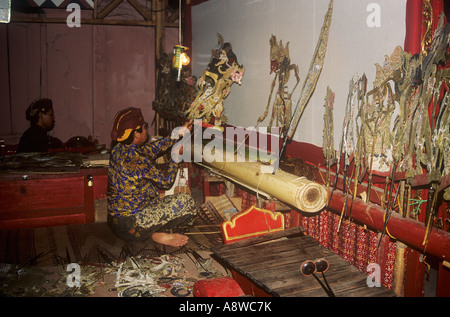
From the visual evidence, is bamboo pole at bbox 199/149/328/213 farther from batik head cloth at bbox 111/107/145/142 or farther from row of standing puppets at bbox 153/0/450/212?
batik head cloth at bbox 111/107/145/142

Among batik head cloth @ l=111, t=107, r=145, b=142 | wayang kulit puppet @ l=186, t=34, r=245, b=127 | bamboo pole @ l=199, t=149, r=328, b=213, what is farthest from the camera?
wayang kulit puppet @ l=186, t=34, r=245, b=127

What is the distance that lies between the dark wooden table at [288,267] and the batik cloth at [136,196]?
1663 mm

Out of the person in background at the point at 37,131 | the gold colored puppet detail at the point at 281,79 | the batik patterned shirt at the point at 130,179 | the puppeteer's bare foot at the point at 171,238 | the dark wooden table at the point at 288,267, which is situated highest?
the gold colored puppet detail at the point at 281,79

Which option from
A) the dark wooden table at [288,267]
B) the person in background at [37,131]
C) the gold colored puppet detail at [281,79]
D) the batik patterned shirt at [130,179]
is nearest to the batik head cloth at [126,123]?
the batik patterned shirt at [130,179]

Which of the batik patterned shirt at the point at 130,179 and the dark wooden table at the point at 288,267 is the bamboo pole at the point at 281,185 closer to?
the dark wooden table at the point at 288,267

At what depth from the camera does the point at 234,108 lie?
6441mm

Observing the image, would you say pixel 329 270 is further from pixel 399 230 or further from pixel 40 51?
pixel 40 51

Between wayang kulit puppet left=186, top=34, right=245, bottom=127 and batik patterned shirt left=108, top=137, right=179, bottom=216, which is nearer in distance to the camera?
batik patterned shirt left=108, top=137, right=179, bottom=216

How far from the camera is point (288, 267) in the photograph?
129 inches

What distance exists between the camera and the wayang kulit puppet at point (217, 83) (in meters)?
6.44

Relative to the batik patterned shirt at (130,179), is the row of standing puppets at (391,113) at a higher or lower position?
higher

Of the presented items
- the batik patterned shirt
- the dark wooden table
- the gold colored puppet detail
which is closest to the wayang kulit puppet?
the gold colored puppet detail

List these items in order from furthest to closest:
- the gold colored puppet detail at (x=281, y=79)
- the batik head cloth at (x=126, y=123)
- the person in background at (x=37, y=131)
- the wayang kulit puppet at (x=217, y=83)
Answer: the person in background at (x=37, y=131) < the wayang kulit puppet at (x=217, y=83) < the gold colored puppet detail at (x=281, y=79) < the batik head cloth at (x=126, y=123)

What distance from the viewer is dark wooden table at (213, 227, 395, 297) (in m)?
2.93
